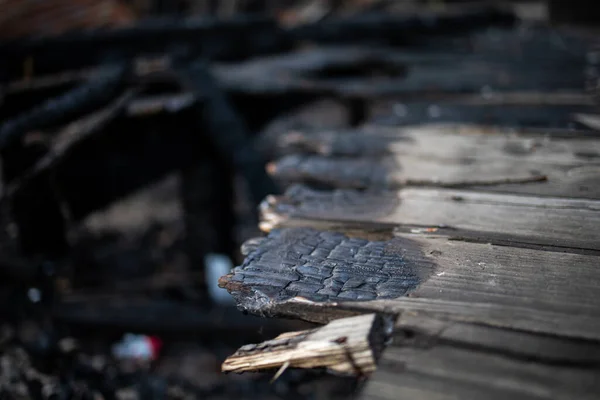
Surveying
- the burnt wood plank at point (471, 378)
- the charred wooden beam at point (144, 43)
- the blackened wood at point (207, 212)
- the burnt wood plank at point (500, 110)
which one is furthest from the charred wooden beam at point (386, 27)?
the burnt wood plank at point (471, 378)

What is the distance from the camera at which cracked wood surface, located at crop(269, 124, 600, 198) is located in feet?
4.92

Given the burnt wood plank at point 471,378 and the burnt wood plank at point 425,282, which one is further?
the burnt wood plank at point 425,282

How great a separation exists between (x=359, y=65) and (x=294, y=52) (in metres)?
0.92

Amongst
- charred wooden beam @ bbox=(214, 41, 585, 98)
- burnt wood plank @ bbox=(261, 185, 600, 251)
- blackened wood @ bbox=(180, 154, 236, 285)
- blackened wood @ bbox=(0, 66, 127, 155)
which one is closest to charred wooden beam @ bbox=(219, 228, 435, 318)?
burnt wood plank @ bbox=(261, 185, 600, 251)

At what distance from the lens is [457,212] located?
4.25ft

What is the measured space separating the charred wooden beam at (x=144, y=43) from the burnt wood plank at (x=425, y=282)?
3.02 meters

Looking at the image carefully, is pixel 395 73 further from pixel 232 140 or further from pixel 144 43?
pixel 232 140

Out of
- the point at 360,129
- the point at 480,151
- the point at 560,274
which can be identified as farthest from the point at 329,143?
the point at 560,274

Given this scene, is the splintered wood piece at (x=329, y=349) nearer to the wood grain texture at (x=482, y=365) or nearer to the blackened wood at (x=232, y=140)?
the wood grain texture at (x=482, y=365)

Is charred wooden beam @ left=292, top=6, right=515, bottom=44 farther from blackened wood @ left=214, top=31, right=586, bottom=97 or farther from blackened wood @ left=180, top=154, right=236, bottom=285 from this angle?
blackened wood @ left=180, top=154, right=236, bottom=285

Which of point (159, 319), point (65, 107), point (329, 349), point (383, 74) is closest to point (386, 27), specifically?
point (383, 74)

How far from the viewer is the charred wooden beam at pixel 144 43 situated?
3.50m

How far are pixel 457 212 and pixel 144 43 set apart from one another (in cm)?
333

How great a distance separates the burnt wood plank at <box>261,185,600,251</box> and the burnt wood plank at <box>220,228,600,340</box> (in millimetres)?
91
